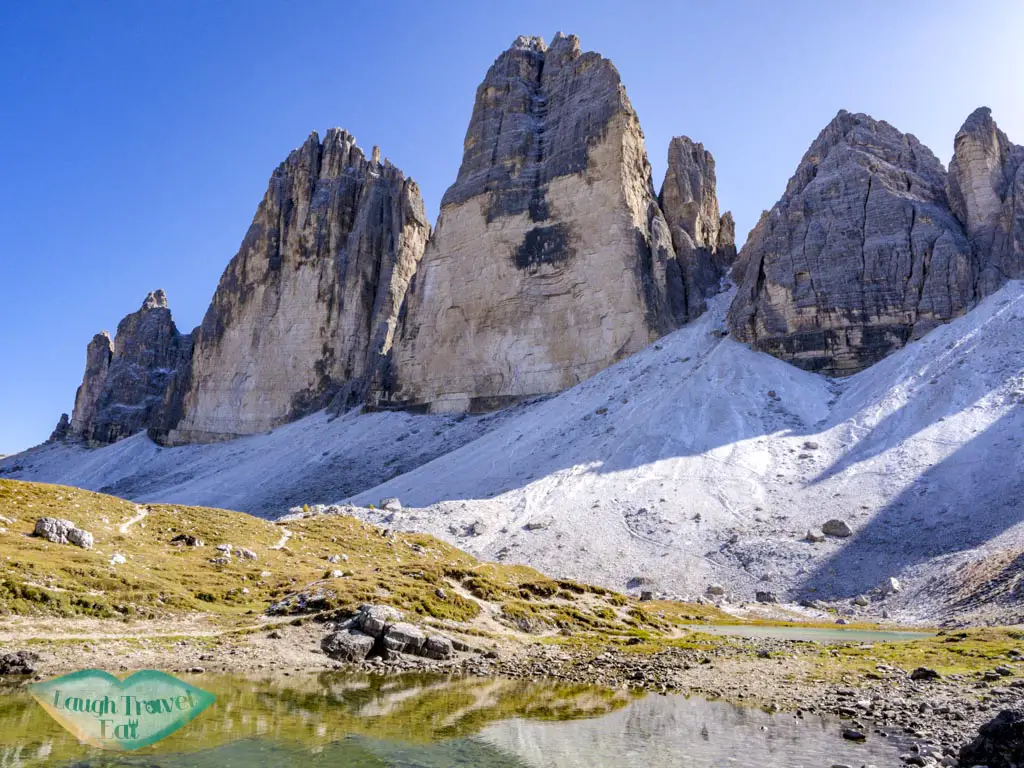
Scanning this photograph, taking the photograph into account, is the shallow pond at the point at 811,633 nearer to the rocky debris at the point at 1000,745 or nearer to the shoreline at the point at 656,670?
the shoreline at the point at 656,670

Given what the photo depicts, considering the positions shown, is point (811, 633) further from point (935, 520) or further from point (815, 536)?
point (935, 520)

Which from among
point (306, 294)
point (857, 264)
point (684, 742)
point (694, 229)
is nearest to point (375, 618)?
point (684, 742)

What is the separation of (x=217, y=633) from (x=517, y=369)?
2360 inches

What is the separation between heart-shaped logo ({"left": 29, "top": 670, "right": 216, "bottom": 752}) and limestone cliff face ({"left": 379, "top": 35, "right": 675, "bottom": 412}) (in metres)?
66.8

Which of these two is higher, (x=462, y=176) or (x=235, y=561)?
(x=462, y=176)

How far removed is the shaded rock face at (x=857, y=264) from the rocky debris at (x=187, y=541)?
51.7 m

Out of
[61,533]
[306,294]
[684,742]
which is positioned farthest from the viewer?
[306,294]

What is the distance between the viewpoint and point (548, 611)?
86.6 ft

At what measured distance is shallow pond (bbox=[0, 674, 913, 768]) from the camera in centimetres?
959

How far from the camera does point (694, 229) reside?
282 ft

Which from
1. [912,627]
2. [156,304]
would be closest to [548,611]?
[912,627]

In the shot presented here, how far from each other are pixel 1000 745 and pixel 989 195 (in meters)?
71.4

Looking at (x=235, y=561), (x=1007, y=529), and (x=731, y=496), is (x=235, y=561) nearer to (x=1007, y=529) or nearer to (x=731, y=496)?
(x=731, y=496)

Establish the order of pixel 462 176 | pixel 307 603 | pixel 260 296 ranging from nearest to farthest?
1. pixel 307 603
2. pixel 462 176
3. pixel 260 296
